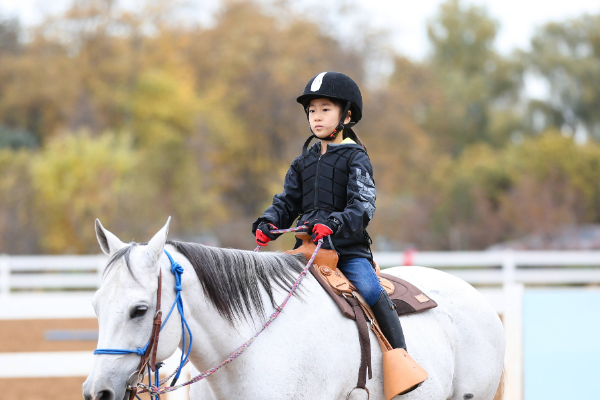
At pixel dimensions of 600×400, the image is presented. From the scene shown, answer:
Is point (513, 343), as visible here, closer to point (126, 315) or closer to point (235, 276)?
point (235, 276)

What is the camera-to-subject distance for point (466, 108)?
143ft

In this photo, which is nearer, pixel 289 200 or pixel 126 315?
pixel 126 315

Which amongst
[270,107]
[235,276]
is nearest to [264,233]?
[235,276]

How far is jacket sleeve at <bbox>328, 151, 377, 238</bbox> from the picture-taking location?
3.22 metres

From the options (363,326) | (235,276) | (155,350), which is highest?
(235,276)

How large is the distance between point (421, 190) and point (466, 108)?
13398 millimetres

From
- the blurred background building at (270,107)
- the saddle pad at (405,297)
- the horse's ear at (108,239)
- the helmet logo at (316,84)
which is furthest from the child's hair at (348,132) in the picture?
the blurred background building at (270,107)

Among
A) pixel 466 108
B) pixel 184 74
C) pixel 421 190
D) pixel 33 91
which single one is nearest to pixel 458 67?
pixel 466 108

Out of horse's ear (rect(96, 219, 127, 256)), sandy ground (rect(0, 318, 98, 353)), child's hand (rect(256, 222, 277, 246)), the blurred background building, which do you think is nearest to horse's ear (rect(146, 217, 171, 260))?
horse's ear (rect(96, 219, 127, 256))

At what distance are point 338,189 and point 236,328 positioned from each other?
93 cm

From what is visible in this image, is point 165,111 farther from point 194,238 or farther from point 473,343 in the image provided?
point 473,343

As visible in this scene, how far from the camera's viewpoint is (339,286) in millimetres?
3363

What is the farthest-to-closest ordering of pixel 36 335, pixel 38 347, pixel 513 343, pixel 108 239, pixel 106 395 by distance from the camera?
1. pixel 36 335
2. pixel 38 347
3. pixel 513 343
4. pixel 108 239
5. pixel 106 395

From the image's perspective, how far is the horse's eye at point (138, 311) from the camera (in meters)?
2.67
